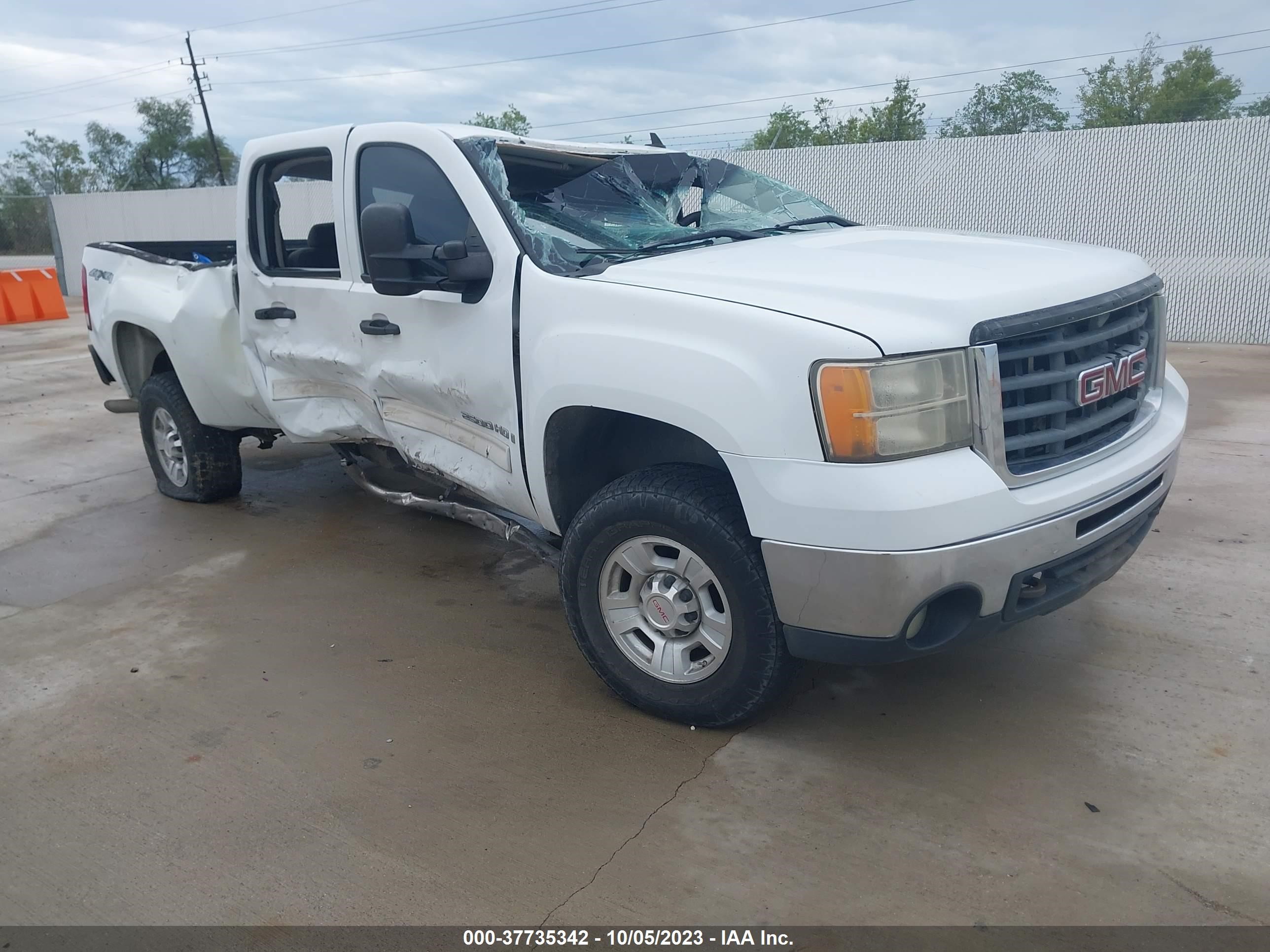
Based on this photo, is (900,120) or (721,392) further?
(900,120)

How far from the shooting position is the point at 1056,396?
9.62 ft

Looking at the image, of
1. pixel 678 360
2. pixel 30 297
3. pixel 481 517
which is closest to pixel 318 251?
pixel 481 517

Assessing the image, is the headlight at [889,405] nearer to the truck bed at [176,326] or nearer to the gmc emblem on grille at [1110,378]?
the gmc emblem on grille at [1110,378]

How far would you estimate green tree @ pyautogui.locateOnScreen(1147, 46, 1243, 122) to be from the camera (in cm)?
3622

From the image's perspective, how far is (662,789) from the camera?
9.82ft

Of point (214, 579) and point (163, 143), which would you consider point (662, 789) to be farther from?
point (163, 143)

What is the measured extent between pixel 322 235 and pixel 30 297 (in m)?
16.7

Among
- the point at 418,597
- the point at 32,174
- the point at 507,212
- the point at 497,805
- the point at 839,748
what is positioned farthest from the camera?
the point at 32,174

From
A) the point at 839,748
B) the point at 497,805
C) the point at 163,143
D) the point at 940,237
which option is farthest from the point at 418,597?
the point at 163,143

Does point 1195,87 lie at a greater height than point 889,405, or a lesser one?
greater

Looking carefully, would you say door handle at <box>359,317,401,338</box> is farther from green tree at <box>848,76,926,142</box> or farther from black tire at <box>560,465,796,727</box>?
green tree at <box>848,76,926,142</box>

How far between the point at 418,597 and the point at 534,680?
110cm

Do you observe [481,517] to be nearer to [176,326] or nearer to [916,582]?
[916,582]
